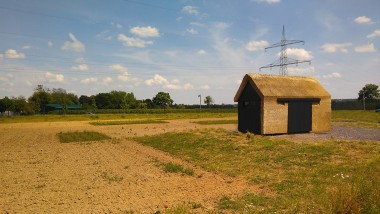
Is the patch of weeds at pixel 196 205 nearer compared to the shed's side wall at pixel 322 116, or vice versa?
the patch of weeds at pixel 196 205

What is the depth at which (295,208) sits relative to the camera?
7.16 metres

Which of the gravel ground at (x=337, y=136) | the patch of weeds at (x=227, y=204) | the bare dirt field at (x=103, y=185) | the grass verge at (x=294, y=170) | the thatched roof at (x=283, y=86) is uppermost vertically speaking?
the thatched roof at (x=283, y=86)

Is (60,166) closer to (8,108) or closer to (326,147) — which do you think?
(326,147)

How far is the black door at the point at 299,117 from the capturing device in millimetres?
24094

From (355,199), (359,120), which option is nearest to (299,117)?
(355,199)

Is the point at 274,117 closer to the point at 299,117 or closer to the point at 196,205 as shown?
the point at 299,117

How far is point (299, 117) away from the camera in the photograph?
2455 centimetres

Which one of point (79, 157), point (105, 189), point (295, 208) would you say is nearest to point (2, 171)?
point (79, 157)

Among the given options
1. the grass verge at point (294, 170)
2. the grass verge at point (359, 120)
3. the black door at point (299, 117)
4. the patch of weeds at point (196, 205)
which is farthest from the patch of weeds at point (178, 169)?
the grass verge at point (359, 120)

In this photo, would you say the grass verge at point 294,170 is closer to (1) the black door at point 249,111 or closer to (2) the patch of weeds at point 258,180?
(2) the patch of weeds at point 258,180

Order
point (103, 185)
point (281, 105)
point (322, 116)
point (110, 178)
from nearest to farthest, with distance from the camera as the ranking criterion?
1. point (103, 185)
2. point (110, 178)
3. point (281, 105)
4. point (322, 116)

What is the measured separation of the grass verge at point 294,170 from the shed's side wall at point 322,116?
8.99m

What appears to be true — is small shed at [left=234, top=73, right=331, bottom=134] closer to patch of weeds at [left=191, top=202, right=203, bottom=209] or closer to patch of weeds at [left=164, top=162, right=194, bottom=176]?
patch of weeds at [left=164, top=162, right=194, bottom=176]

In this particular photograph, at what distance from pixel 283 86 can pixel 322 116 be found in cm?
490
